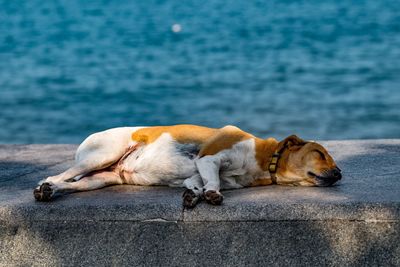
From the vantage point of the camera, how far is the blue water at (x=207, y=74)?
14.6 meters

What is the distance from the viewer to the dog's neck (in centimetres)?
553

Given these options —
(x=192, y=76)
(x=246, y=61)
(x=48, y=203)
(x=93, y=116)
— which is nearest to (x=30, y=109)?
(x=93, y=116)

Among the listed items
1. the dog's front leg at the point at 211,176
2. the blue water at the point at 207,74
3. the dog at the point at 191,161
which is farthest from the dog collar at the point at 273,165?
the blue water at the point at 207,74

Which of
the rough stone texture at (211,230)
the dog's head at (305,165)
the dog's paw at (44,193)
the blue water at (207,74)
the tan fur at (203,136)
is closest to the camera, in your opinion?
the rough stone texture at (211,230)

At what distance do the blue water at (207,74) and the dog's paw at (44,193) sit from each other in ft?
25.9

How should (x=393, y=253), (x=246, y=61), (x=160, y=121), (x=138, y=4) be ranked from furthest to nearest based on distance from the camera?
(x=138, y=4) → (x=246, y=61) → (x=160, y=121) → (x=393, y=253)

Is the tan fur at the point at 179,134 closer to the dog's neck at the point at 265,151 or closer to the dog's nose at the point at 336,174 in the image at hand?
the dog's neck at the point at 265,151

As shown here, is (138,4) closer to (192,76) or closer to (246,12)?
(246,12)

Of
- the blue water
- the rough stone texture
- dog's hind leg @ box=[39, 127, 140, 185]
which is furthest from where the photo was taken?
the blue water

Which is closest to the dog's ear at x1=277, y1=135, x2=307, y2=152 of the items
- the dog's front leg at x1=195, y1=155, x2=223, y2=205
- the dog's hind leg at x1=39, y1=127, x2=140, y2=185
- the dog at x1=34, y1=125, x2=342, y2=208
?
the dog at x1=34, y1=125, x2=342, y2=208

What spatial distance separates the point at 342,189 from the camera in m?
5.38

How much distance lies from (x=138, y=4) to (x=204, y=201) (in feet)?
146

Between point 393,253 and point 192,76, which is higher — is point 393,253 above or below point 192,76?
above

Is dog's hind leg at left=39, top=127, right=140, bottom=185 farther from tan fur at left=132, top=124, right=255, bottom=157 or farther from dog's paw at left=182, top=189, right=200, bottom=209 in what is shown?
dog's paw at left=182, top=189, right=200, bottom=209
